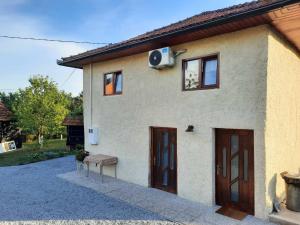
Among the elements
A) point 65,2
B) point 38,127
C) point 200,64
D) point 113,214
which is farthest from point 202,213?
point 38,127

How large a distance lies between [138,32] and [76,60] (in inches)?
162

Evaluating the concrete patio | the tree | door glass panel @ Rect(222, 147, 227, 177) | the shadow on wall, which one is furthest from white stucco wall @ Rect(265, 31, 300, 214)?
the tree

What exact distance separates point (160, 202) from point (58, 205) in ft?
11.1

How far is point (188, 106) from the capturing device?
840 cm

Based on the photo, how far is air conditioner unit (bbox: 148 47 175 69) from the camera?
858cm

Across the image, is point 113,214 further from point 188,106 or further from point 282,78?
point 282,78

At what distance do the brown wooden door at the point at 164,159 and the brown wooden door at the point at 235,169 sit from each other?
1762 mm

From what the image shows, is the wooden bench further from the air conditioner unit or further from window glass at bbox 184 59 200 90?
window glass at bbox 184 59 200 90

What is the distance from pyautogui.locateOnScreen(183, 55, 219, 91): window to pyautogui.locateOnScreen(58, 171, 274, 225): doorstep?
390 cm

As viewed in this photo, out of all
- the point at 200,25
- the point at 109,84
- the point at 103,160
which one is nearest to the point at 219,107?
the point at 200,25

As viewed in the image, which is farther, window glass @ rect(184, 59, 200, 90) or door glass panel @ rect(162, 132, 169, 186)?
door glass panel @ rect(162, 132, 169, 186)

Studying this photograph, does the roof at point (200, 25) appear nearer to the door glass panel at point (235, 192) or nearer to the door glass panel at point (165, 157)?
the door glass panel at point (165, 157)

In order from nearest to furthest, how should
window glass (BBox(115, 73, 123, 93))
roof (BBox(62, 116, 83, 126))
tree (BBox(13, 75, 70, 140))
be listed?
window glass (BBox(115, 73, 123, 93))
roof (BBox(62, 116, 83, 126))
tree (BBox(13, 75, 70, 140))

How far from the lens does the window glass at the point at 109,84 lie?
452 inches
